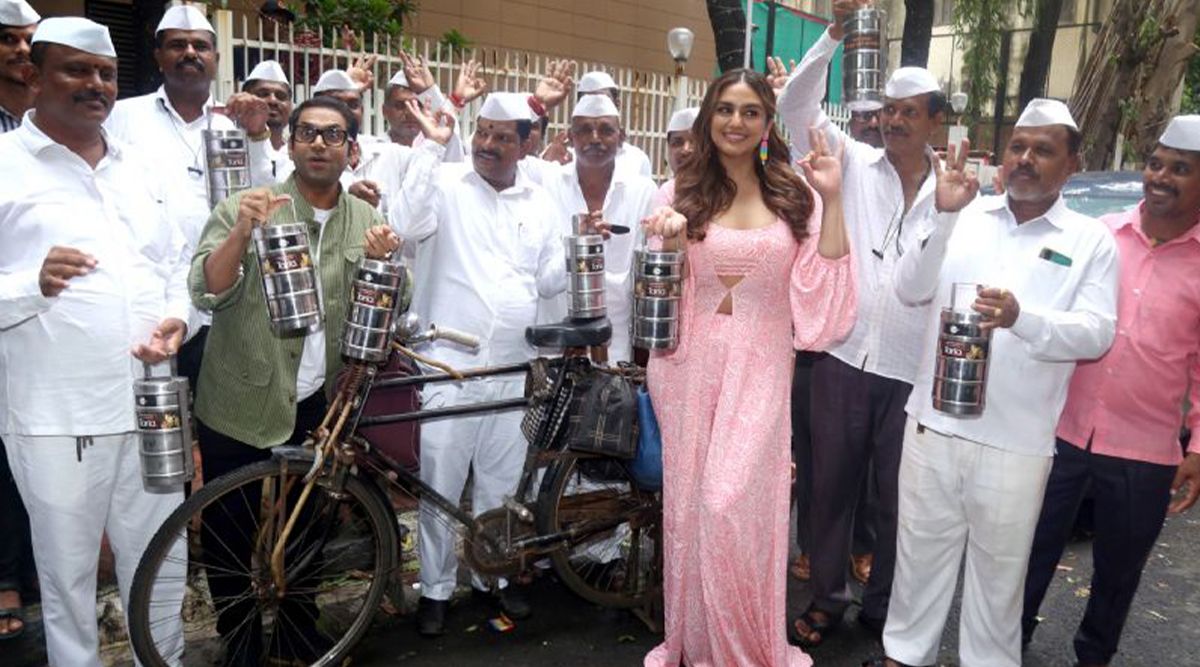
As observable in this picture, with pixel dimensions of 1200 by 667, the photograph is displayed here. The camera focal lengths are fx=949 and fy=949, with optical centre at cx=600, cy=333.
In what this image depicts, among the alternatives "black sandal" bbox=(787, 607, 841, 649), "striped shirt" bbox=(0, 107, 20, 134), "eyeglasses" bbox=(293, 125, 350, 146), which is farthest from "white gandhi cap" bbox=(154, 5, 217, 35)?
"black sandal" bbox=(787, 607, 841, 649)

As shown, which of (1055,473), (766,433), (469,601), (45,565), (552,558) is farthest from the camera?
(469,601)

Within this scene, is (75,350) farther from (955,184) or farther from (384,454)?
(955,184)

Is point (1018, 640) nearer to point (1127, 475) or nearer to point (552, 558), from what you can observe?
point (1127, 475)

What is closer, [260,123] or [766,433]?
[766,433]

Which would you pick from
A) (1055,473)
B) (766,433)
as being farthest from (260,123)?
(1055,473)

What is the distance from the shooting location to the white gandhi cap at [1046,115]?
3383 millimetres

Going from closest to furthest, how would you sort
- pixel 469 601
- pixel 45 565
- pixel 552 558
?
pixel 45 565, pixel 552 558, pixel 469 601

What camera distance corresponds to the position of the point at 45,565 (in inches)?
A: 124

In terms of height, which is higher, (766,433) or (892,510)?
(766,433)

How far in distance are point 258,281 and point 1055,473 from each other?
3093 millimetres

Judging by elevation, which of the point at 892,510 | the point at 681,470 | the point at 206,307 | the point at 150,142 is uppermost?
the point at 150,142

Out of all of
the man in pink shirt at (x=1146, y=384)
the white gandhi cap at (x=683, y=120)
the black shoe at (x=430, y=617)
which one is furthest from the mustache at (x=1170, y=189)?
the black shoe at (x=430, y=617)

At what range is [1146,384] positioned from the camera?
356 centimetres

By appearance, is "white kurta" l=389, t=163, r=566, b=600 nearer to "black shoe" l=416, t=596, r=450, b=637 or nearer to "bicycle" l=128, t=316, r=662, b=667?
"black shoe" l=416, t=596, r=450, b=637
